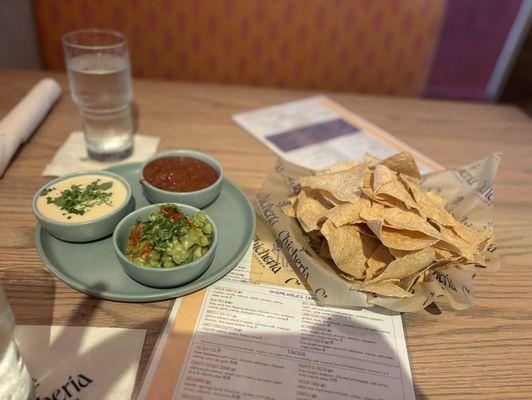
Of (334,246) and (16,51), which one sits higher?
(334,246)

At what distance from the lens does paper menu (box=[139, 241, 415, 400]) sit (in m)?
0.69

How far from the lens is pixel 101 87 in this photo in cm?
120

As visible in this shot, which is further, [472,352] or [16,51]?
[16,51]

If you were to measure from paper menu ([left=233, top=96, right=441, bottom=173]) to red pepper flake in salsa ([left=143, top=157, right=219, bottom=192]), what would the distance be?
367 millimetres

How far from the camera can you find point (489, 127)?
170 cm

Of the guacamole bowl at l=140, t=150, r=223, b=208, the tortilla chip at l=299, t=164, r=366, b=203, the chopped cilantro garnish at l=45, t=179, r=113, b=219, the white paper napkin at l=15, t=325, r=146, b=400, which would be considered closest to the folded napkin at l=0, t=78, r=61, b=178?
the chopped cilantro garnish at l=45, t=179, r=113, b=219

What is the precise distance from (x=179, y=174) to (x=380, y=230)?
56 cm

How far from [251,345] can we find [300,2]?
208 cm

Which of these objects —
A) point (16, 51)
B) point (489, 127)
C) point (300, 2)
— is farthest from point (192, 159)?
point (16, 51)

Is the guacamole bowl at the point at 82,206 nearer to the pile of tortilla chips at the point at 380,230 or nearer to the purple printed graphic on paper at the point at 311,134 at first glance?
the pile of tortilla chips at the point at 380,230

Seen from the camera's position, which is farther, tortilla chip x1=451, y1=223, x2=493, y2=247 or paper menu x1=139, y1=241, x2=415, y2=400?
tortilla chip x1=451, y1=223, x2=493, y2=247

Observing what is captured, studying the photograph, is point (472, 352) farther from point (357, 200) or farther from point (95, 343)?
point (95, 343)

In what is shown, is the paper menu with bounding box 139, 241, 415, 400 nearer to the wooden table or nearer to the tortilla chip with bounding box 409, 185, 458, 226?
the wooden table

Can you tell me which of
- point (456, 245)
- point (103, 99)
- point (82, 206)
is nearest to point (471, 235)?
point (456, 245)
